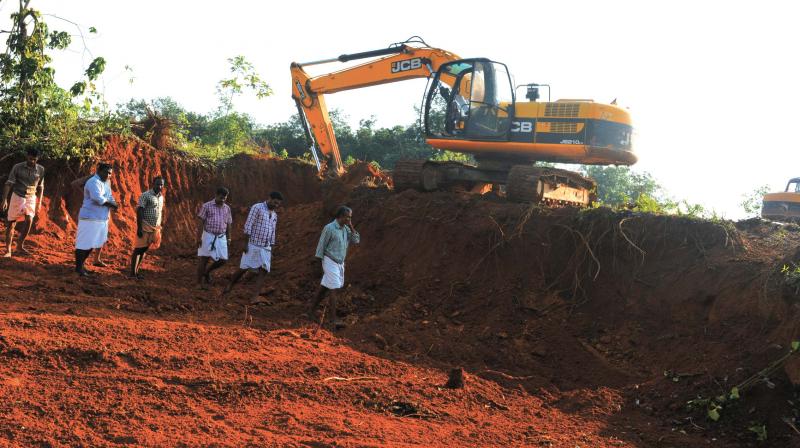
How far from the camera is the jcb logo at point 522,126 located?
12.4 metres

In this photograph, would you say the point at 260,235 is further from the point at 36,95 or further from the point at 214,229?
the point at 36,95

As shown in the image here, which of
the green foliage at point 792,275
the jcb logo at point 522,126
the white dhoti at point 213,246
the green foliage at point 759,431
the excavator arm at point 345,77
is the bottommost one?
the green foliage at point 759,431

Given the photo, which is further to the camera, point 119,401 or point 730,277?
point 730,277

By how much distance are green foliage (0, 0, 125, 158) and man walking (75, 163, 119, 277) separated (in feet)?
10.2

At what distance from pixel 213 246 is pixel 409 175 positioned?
4171mm

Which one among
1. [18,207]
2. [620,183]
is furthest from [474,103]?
[620,183]

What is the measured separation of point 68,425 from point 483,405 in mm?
3447

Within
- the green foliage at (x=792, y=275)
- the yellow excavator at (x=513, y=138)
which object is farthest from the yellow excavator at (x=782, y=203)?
the green foliage at (x=792, y=275)

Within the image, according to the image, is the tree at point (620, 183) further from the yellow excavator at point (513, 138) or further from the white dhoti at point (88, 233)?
the white dhoti at point (88, 233)

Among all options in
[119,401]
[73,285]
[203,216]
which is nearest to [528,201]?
→ [203,216]

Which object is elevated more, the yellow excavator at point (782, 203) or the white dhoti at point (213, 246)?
the yellow excavator at point (782, 203)

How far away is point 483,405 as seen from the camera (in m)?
6.69

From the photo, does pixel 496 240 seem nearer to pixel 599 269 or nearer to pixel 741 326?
pixel 599 269

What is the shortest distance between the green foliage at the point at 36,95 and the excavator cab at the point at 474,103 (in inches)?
233
